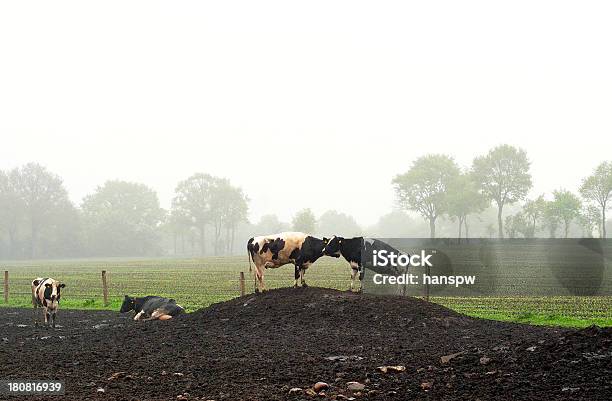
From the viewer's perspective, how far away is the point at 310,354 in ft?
48.8

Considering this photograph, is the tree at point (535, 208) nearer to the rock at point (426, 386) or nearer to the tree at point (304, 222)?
the tree at point (304, 222)

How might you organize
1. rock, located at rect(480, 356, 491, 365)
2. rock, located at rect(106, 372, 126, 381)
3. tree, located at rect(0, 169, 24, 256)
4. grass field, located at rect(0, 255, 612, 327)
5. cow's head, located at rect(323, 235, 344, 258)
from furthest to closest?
tree, located at rect(0, 169, 24, 256)
cow's head, located at rect(323, 235, 344, 258)
grass field, located at rect(0, 255, 612, 327)
rock, located at rect(106, 372, 126, 381)
rock, located at rect(480, 356, 491, 365)

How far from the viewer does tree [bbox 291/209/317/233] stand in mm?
121562

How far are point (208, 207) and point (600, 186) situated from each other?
86.4 meters

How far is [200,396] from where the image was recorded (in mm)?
10977

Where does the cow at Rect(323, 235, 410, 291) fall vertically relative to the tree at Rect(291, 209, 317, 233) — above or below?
below

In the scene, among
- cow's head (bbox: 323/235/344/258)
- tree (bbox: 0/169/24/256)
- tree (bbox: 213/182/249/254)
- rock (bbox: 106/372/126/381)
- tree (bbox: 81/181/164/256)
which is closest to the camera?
rock (bbox: 106/372/126/381)

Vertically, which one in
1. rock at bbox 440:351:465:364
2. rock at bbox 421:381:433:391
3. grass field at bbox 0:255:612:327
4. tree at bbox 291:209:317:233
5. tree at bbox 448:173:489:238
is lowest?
grass field at bbox 0:255:612:327

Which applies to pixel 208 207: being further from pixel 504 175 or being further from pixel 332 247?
pixel 332 247

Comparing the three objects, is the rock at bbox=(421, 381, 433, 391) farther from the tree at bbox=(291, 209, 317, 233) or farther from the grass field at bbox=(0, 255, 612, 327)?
the tree at bbox=(291, 209, 317, 233)

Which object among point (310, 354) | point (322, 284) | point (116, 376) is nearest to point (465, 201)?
point (322, 284)

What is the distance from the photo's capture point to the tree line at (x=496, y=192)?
10112 cm

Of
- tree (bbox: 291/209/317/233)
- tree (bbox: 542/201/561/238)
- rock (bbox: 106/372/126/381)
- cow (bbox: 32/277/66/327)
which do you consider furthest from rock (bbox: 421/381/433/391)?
tree (bbox: 291/209/317/233)

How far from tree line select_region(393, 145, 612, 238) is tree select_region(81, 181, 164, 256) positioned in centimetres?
6284
